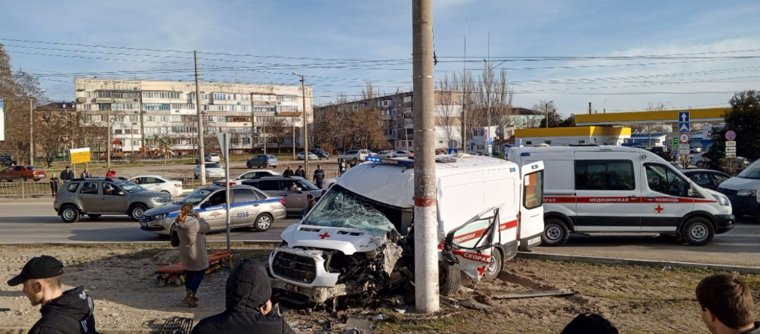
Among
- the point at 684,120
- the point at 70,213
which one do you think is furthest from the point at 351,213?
the point at 684,120

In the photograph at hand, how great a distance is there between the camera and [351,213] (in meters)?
9.16

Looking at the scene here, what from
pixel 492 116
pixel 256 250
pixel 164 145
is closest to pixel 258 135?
pixel 164 145

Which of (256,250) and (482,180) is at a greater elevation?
(482,180)

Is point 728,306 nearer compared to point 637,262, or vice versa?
point 728,306

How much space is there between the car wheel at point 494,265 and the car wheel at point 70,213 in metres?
17.1

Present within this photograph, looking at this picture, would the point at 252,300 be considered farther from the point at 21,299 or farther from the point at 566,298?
the point at 21,299

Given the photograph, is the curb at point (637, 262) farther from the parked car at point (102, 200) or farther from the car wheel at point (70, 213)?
the car wheel at point (70, 213)

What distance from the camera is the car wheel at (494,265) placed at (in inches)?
392

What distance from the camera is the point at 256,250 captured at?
13.3 meters

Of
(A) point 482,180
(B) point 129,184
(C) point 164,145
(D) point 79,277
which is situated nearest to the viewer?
(A) point 482,180

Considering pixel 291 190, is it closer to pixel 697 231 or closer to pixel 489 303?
pixel 697 231

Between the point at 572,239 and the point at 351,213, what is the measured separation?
8.25 meters

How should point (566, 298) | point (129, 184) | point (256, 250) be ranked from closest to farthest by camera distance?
point (566, 298) → point (256, 250) → point (129, 184)

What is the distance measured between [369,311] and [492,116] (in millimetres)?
58496
